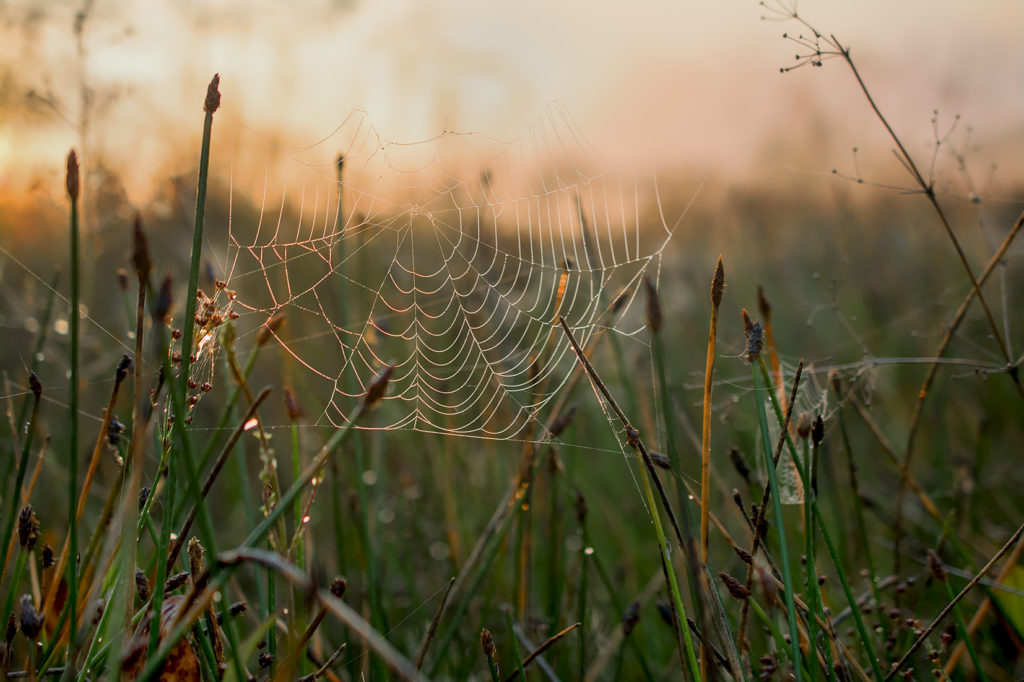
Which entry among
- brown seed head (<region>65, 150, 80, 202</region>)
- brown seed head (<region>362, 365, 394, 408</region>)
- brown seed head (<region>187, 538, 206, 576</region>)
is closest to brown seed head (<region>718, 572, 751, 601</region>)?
brown seed head (<region>362, 365, 394, 408</region>)

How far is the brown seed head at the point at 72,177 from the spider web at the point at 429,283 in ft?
2.49

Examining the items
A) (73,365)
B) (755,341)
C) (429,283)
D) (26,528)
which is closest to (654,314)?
(755,341)

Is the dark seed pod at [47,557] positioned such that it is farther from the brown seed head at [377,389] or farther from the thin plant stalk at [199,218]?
the brown seed head at [377,389]

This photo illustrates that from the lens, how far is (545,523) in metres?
2.92

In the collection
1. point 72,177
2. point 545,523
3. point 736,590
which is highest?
point 72,177

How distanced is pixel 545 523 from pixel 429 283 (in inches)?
81.2

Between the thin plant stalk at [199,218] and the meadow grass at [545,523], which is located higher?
the thin plant stalk at [199,218]

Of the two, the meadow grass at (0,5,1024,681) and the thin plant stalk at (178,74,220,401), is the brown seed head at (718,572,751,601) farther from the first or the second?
the thin plant stalk at (178,74,220,401)

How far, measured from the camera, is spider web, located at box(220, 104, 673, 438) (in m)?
2.22

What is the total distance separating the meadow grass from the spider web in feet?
0.55

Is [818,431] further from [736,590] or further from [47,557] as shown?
[47,557]

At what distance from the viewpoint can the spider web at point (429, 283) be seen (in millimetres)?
2223

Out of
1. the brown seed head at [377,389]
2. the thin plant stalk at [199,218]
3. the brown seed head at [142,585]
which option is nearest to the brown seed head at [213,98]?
the thin plant stalk at [199,218]

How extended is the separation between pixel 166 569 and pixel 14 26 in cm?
235
